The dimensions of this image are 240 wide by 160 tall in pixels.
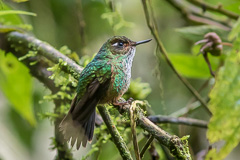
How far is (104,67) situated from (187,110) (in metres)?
1.04

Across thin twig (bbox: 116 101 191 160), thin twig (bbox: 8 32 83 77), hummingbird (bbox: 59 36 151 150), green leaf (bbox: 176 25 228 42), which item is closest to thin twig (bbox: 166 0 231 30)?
green leaf (bbox: 176 25 228 42)

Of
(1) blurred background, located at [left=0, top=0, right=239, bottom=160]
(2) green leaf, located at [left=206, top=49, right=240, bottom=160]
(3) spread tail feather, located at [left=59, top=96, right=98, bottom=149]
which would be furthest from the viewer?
(1) blurred background, located at [left=0, top=0, right=239, bottom=160]

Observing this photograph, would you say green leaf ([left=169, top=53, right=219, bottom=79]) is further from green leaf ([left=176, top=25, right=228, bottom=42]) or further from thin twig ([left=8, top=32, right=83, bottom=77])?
thin twig ([left=8, top=32, right=83, bottom=77])

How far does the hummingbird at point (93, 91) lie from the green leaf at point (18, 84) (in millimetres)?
803

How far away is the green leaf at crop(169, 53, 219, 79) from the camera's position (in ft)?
8.99

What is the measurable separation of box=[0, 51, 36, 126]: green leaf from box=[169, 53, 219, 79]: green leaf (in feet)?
3.84

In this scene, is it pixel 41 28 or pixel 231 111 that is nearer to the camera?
pixel 231 111

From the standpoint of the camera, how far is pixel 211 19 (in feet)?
10.4

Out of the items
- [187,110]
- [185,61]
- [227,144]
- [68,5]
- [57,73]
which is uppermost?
[227,144]

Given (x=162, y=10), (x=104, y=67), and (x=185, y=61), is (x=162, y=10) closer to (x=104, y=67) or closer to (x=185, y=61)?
(x=185, y=61)

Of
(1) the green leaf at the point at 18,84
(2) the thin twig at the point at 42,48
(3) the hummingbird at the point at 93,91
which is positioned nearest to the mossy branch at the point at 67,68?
(2) the thin twig at the point at 42,48


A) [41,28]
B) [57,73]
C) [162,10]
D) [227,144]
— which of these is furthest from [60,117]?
[162,10]

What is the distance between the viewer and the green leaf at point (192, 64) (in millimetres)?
2740

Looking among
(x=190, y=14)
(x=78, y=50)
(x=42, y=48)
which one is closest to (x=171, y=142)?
(x=42, y=48)
